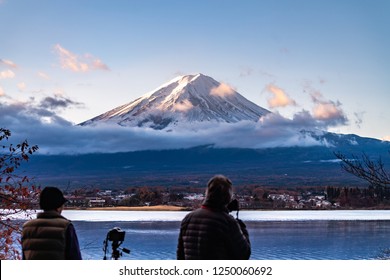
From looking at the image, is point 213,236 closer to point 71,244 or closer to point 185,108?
point 71,244

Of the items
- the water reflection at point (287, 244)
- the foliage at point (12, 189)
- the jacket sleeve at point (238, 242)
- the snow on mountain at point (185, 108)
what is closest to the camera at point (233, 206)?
the jacket sleeve at point (238, 242)

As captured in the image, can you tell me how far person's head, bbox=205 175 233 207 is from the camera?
2832 millimetres

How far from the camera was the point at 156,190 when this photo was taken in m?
19.5

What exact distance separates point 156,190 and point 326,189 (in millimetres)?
4836

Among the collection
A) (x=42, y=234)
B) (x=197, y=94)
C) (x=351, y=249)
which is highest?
(x=197, y=94)

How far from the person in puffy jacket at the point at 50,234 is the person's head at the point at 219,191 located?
588mm

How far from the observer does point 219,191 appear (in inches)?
112

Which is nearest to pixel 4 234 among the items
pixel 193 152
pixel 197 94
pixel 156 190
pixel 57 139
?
pixel 57 139

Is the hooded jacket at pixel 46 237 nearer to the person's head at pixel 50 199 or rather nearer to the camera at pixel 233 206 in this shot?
the person's head at pixel 50 199

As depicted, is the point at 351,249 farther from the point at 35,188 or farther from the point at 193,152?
the point at 193,152

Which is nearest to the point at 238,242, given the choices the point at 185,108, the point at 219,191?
the point at 219,191

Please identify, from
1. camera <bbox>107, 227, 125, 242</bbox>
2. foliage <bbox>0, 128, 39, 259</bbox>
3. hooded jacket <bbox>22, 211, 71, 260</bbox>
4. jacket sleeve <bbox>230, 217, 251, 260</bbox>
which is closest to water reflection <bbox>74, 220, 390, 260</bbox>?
foliage <bbox>0, 128, 39, 259</bbox>

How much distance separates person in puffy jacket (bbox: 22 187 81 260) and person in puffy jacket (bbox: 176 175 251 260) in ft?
1.53
